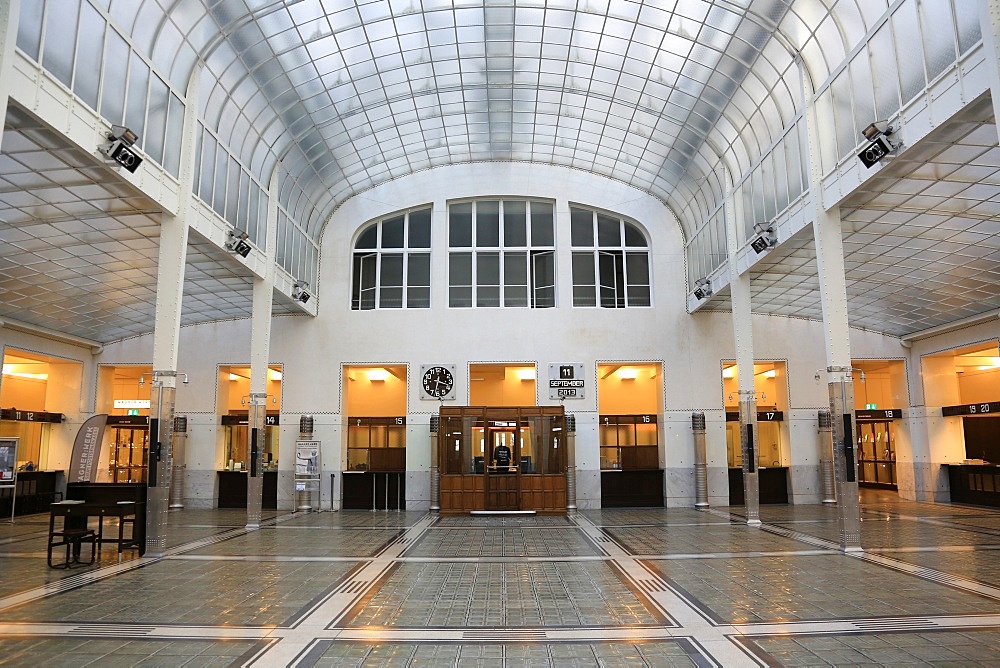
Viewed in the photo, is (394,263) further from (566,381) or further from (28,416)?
(28,416)

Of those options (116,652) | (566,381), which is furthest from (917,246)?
(116,652)

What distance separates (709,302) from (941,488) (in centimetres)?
1100

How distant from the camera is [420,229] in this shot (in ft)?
93.2

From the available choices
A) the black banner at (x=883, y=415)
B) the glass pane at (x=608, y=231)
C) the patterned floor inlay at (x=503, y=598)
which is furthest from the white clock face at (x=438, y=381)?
the black banner at (x=883, y=415)

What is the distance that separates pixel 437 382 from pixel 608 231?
9.27 m

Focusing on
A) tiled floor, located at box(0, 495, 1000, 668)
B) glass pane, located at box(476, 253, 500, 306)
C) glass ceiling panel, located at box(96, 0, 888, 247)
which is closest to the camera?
tiled floor, located at box(0, 495, 1000, 668)

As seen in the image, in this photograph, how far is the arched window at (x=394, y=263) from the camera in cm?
2767

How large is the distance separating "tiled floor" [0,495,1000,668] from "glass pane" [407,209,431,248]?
1351cm

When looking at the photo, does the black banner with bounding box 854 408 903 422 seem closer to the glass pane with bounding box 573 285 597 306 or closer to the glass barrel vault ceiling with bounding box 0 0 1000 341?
the glass barrel vault ceiling with bounding box 0 0 1000 341

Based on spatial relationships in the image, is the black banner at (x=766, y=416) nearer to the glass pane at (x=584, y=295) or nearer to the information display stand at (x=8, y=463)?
the glass pane at (x=584, y=295)

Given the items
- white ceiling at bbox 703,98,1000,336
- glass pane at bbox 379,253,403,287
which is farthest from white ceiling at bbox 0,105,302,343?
white ceiling at bbox 703,98,1000,336

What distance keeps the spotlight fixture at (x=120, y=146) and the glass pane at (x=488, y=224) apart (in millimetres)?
16535

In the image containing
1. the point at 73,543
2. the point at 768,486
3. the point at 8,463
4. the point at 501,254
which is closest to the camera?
the point at 73,543

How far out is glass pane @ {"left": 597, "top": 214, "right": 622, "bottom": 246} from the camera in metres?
28.3
